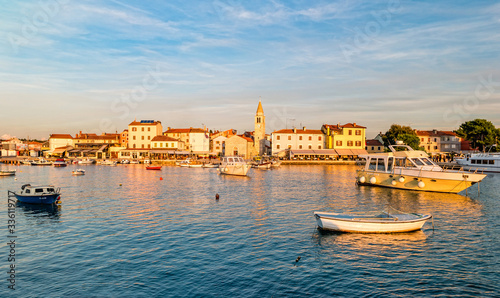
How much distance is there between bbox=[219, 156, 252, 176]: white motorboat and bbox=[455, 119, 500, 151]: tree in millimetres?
77775

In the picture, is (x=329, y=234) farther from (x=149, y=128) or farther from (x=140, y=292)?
(x=149, y=128)

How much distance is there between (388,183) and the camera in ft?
145

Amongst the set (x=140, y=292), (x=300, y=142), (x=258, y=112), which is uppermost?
(x=258, y=112)

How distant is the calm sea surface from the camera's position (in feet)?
47.1

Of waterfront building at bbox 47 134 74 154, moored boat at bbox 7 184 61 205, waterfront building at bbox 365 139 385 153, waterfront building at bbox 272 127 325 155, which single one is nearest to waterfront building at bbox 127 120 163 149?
waterfront building at bbox 47 134 74 154

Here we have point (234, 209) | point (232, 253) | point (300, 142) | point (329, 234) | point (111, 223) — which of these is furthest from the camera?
point (300, 142)

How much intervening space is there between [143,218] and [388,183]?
1268 inches

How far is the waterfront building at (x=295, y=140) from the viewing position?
113188 mm

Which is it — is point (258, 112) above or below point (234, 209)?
above

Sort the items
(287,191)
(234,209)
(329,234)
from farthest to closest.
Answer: (287,191)
(234,209)
(329,234)

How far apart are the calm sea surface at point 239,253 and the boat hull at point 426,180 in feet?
20.2

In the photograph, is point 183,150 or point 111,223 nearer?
point 111,223

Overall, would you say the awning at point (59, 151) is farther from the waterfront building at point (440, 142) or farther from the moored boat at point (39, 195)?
the waterfront building at point (440, 142)

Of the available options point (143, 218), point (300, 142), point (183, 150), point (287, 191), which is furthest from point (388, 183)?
point (183, 150)
